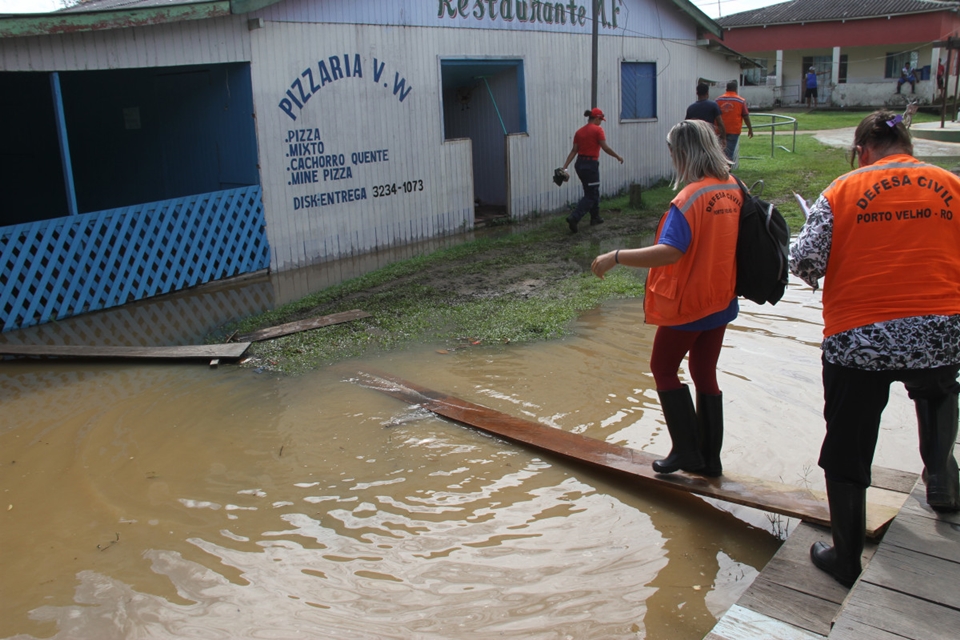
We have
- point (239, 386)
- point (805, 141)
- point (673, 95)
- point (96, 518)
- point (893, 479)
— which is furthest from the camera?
point (805, 141)

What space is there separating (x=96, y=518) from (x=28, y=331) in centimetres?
453

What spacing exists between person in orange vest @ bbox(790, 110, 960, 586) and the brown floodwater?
2.97ft

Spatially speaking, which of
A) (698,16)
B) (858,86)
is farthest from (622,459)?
(858,86)

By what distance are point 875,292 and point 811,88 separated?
1477 inches

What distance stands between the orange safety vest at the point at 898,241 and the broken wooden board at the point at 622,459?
109 centimetres

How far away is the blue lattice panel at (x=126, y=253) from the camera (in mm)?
8133

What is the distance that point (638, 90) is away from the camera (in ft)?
53.8

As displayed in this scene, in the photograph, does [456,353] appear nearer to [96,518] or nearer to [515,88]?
[96,518]

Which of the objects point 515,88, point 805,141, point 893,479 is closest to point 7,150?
point 515,88

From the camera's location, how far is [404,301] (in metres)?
8.63

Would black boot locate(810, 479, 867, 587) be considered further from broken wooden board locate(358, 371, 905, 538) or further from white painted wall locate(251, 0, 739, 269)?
white painted wall locate(251, 0, 739, 269)

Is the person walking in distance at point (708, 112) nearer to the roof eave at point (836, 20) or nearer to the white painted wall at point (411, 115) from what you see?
the white painted wall at point (411, 115)

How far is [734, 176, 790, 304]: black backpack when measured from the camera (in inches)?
145

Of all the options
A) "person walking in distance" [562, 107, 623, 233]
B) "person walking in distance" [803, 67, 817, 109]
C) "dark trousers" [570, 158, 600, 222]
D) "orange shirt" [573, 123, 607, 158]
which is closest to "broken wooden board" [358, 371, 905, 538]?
"dark trousers" [570, 158, 600, 222]
